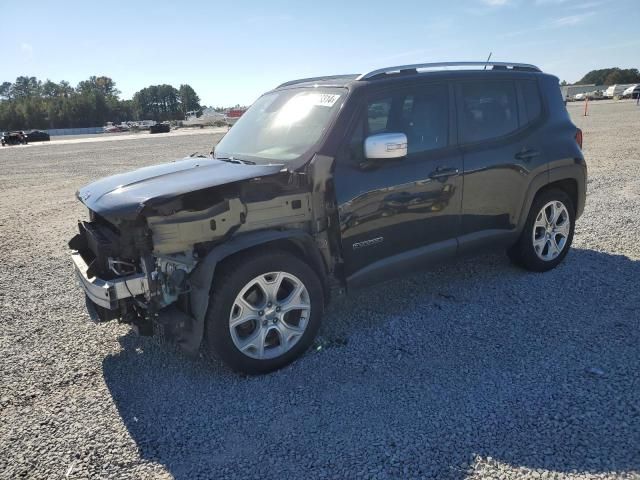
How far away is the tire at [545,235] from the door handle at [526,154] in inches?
19.0

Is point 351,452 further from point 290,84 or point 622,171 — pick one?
point 622,171

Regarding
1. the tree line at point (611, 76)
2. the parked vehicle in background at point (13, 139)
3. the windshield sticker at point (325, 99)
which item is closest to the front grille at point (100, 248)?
the windshield sticker at point (325, 99)

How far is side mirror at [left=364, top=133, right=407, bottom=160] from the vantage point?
3.67m

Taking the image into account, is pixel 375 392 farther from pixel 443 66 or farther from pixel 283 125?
pixel 443 66

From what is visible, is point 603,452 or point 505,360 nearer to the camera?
point 603,452

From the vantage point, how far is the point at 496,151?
4.64 m

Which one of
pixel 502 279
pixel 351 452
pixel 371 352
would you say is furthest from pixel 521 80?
pixel 351 452

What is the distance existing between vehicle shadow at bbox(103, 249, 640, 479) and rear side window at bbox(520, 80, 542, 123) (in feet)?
5.77

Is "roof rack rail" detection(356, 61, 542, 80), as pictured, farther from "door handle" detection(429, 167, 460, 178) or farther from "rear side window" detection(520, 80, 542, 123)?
"door handle" detection(429, 167, 460, 178)

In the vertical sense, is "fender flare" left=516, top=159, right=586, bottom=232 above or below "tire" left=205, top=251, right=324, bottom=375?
above

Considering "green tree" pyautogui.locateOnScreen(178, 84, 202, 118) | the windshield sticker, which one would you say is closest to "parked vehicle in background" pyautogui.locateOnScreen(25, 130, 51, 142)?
the windshield sticker

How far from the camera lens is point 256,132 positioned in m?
4.54

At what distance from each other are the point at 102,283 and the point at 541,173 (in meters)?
4.07

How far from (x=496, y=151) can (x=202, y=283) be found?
9.69 feet
